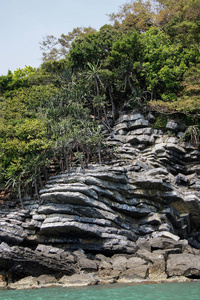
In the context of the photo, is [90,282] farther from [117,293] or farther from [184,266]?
[184,266]

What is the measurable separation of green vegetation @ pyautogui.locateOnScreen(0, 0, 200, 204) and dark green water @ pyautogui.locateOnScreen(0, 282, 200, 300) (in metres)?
10.5

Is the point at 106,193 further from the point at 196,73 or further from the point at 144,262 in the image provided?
the point at 196,73

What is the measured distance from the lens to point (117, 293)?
14.1 meters

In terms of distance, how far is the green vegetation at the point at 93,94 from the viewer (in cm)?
2552

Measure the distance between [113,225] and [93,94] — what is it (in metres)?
15.7

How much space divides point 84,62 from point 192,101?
12014 mm

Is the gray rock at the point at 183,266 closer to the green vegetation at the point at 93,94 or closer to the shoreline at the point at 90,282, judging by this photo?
the shoreline at the point at 90,282

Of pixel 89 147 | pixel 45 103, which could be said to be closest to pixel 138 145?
pixel 89 147

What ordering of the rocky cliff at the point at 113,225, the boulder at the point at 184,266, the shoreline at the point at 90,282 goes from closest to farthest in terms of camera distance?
1. the shoreline at the point at 90,282
2. the boulder at the point at 184,266
3. the rocky cliff at the point at 113,225

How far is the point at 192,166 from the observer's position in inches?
1077

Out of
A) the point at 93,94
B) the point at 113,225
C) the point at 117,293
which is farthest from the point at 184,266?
the point at 93,94

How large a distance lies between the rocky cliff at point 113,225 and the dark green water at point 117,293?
1.56 meters

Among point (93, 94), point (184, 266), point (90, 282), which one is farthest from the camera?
point (93, 94)

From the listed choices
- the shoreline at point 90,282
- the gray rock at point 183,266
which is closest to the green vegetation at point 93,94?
the shoreline at point 90,282
